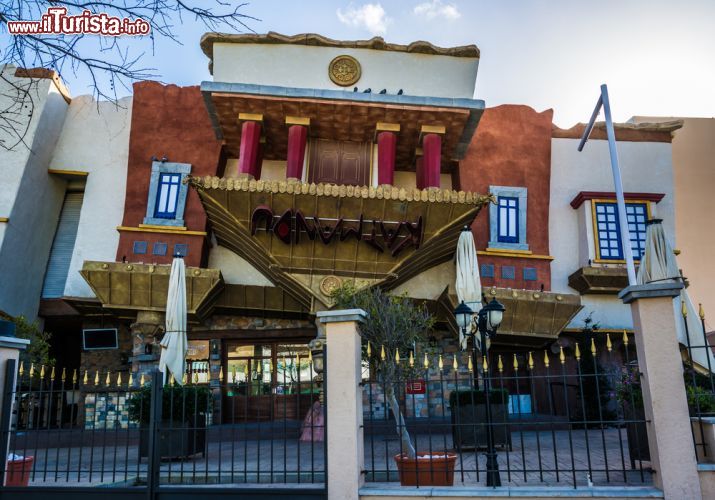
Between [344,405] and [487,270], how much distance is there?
10.6 metres

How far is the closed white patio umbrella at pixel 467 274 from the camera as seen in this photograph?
13.7 meters

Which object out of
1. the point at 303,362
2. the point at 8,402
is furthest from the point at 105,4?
the point at 303,362

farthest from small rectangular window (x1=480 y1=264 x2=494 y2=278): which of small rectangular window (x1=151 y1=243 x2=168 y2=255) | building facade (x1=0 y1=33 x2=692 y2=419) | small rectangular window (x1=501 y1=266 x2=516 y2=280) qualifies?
small rectangular window (x1=151 y1=243 x2=168 y2=255)

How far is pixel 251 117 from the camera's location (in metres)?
15.4

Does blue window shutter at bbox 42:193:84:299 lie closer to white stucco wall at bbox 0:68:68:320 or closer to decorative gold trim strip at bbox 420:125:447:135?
white stucco wall at bbox 0:68:68:320

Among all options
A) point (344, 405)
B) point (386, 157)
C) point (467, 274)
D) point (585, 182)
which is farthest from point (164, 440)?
point (585, 182)

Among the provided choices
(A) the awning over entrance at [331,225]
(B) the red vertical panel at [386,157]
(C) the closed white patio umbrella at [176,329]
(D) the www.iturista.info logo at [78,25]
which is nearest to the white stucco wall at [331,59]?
(B) the red vertical panel at [386,157]

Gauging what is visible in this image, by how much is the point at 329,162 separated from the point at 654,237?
8576 millimetres

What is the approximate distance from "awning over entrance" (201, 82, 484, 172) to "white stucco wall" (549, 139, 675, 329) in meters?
3.54

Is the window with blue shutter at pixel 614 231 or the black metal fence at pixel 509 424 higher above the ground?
the window with blue shutter at pixel 614 231

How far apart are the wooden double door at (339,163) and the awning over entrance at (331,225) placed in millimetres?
2578

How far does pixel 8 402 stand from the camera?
7.16m

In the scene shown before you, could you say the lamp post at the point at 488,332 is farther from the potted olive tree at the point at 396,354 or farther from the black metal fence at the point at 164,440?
the black metal fence at the point at 164,440

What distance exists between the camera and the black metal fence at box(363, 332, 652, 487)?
6.15 m
